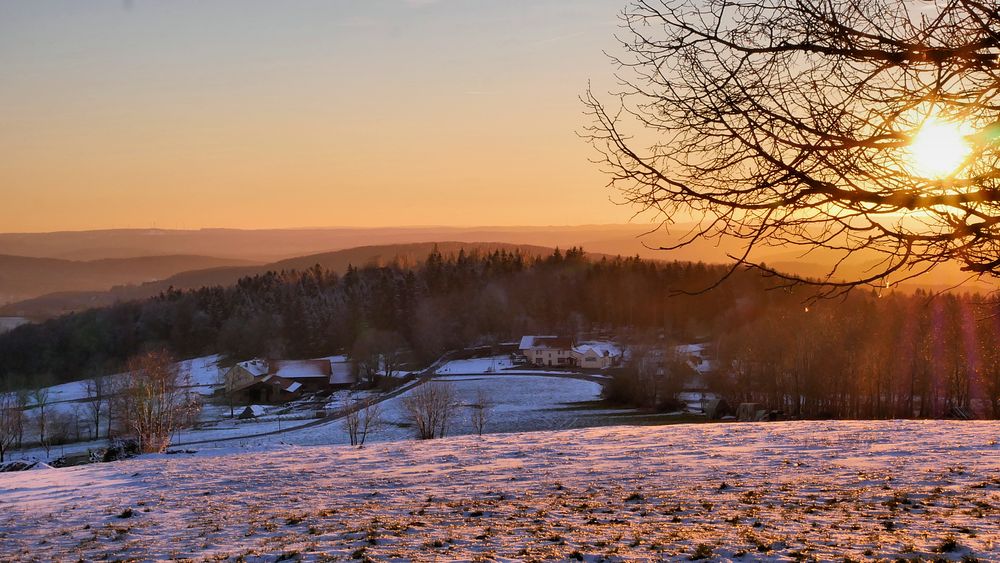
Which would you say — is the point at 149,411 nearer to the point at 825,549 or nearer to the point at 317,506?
the point at 317,506

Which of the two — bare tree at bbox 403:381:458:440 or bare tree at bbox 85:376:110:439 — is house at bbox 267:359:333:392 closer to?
bare tree at bbox 85:376:110:439

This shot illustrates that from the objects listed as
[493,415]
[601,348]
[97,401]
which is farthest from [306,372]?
[493,415]

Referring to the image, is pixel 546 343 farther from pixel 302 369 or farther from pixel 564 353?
pixel 302 369

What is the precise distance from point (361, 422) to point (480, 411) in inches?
367

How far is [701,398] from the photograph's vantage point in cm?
7038

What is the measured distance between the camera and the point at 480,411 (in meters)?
56.6

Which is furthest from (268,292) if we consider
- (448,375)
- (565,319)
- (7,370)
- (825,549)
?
(825,549)

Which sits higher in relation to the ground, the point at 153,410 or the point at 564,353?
the point at 153,410

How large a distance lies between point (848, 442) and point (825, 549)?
14.0 m

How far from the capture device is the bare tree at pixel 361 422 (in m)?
48.8

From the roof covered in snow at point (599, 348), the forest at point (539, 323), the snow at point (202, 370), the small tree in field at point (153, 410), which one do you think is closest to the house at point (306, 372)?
the forest at point (539, 323)

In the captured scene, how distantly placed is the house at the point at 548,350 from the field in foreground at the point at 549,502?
71.6m

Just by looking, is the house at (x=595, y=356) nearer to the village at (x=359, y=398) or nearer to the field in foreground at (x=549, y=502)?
the village at (x=359, y=398)

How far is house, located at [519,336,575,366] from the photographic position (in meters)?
96.3
